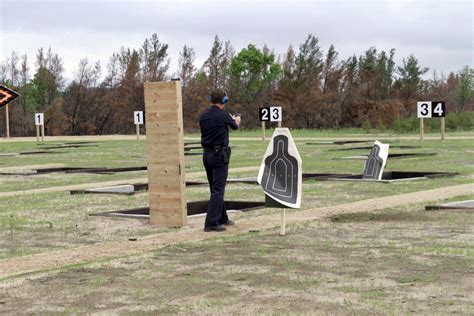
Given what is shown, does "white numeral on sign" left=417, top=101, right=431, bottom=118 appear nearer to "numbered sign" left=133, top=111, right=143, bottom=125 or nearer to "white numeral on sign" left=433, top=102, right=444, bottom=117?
"white numeral on sign" left=433, top=102, right=444, bottom=117

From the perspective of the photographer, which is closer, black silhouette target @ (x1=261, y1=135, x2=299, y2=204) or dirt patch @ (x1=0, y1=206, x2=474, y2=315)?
dirt patch @ (x1=0, y1=206, x2=474, y2=315)

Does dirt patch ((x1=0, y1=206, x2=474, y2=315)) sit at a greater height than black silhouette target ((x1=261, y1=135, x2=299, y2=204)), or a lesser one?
lesser

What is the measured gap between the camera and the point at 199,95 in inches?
2790

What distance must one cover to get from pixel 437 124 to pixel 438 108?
1176 cm

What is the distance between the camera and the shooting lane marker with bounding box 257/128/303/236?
41.0ft

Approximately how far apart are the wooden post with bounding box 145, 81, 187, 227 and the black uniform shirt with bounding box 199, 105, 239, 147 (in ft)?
2.26

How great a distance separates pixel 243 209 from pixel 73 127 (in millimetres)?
57960

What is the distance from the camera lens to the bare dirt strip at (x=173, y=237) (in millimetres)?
10367

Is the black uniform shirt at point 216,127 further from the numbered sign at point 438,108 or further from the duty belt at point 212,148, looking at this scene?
the numbered sign at point 438,108

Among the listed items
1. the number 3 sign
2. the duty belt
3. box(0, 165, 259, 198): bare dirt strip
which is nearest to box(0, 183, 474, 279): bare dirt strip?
the duty belt

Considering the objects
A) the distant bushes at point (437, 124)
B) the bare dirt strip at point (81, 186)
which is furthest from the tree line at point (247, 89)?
the bare dirt strip at point (81, 186)

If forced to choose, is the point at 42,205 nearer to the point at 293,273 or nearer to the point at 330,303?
the point at 293,273

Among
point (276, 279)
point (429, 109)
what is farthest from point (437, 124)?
point (276, 279)

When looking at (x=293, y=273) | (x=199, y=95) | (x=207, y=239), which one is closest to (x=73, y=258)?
(x=207, y=239)
